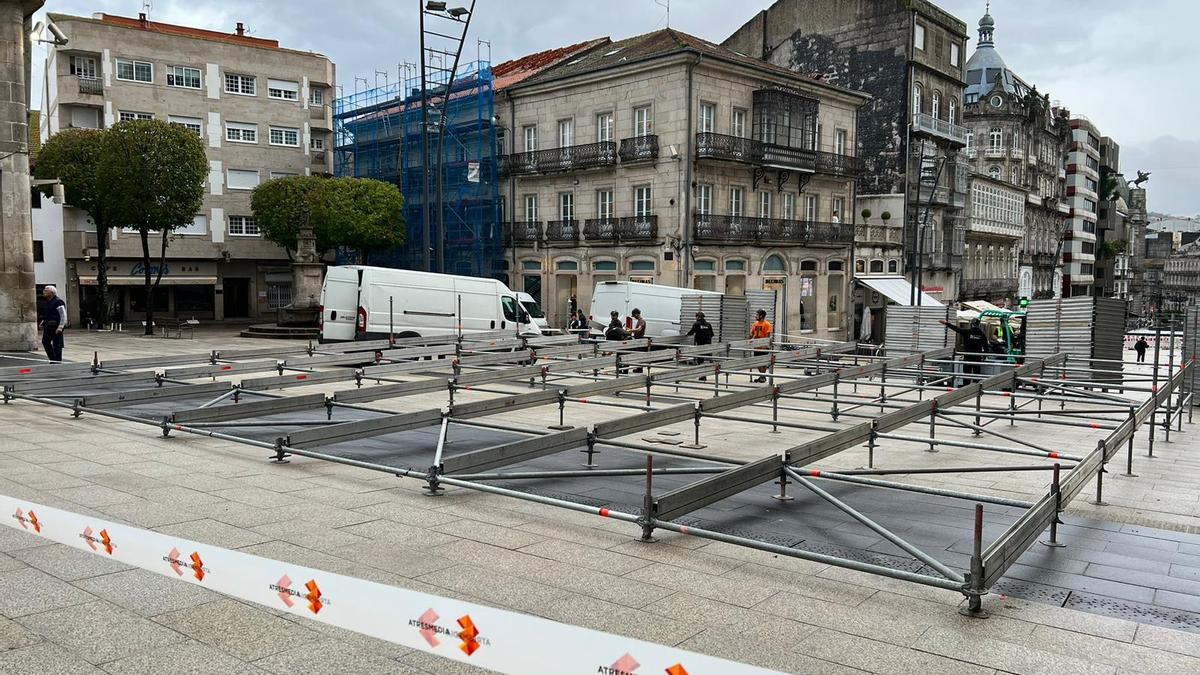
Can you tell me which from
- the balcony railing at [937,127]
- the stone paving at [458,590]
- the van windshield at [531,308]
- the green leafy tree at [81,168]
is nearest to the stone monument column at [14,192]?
the green leafy tree at [81,168]

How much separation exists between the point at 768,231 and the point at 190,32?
3493 centimetres

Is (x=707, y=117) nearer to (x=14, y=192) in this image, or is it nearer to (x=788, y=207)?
(x=788, y=207)

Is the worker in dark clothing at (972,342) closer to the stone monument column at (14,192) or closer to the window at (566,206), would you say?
the window at (566,206)

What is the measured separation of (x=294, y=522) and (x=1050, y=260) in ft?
280

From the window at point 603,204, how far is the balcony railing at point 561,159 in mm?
1314

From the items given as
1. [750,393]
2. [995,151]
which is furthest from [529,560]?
[995,151]

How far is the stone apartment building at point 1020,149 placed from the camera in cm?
7169

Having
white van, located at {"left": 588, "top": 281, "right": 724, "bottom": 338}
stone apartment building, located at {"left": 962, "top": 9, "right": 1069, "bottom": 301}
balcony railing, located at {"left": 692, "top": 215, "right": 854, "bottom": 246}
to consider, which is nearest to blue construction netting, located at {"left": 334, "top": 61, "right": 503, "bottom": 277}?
balcony railing, located at {"left": 692, "top": 215, "right": 854, "bottom": 246}

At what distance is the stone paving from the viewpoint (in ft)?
15.2

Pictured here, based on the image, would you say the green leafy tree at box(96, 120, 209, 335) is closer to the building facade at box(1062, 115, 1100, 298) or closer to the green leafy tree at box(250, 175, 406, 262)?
the green leafy tree at box(250, 175, 406, 262)

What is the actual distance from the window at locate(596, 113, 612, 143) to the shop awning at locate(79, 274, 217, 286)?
73.8 ft

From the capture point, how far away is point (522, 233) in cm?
4197

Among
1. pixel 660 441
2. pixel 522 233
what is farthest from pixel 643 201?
pixel 660 441

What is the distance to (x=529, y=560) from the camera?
6.21 meters
